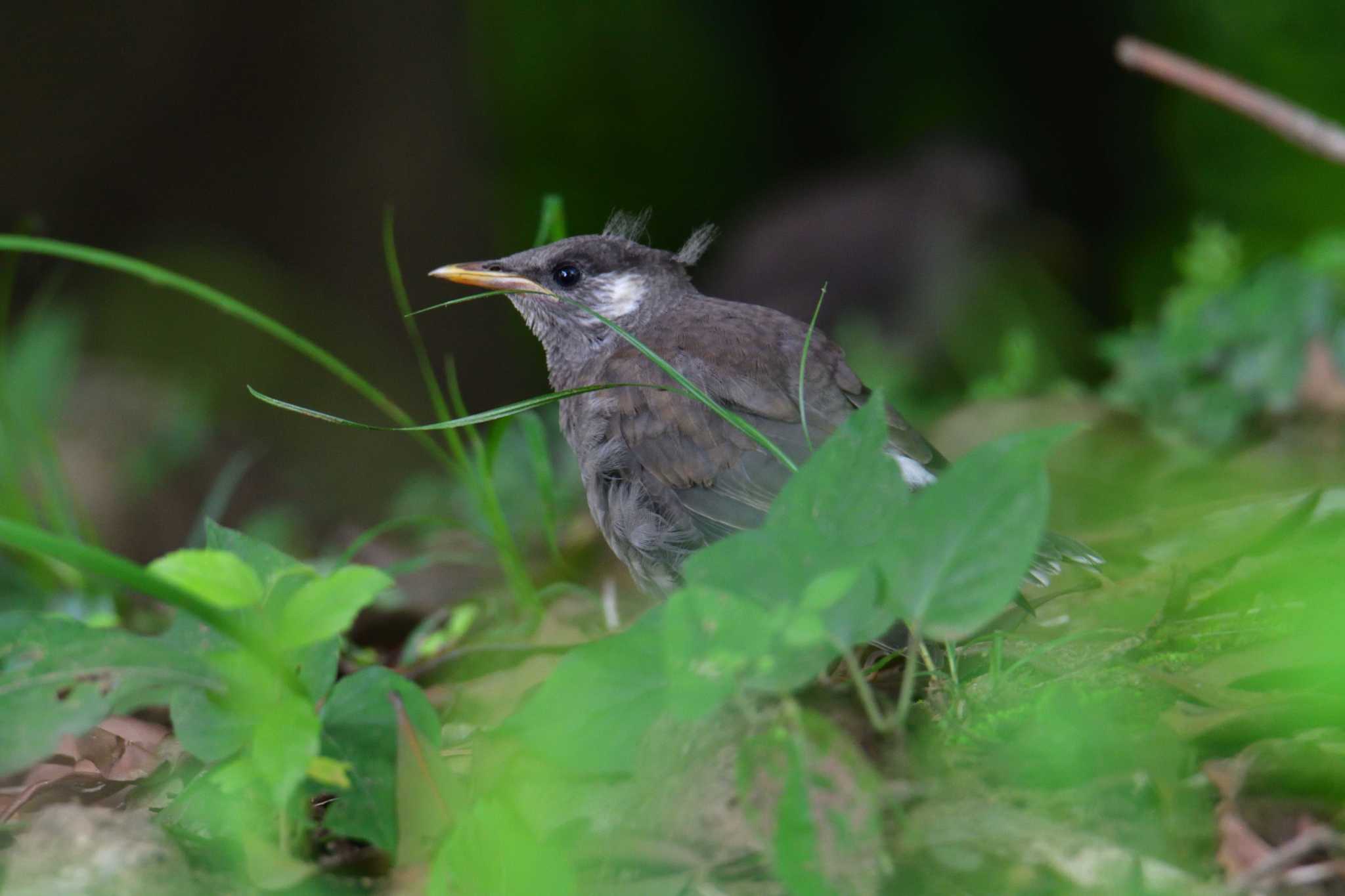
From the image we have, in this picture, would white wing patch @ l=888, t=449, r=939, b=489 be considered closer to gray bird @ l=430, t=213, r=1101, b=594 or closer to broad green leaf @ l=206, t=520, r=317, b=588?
gray bird @ l=430, t=213, r=1101, b=594

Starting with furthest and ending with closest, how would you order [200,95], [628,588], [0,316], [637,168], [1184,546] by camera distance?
1. [637,168]
2. [200,95]
3. [0,316]
4. [628,588]
5. [1184,546]

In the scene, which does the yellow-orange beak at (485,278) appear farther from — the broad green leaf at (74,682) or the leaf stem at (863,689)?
the leaf stem at (863,689)

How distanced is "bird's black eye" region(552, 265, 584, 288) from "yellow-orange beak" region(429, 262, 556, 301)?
80mm

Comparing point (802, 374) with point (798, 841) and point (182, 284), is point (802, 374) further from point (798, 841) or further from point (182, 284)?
point (182, 284)

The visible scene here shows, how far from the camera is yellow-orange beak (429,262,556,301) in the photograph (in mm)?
2797

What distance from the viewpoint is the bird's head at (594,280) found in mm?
2941

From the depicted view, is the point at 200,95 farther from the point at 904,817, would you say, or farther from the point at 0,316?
the point at 904,817

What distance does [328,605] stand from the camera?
4.48ft

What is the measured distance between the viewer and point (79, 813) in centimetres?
140

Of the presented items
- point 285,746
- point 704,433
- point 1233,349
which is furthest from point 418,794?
point 1233,349

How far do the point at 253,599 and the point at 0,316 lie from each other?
232 cm

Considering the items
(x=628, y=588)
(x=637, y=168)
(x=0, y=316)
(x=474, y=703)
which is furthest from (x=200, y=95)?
(x=474, y=703)

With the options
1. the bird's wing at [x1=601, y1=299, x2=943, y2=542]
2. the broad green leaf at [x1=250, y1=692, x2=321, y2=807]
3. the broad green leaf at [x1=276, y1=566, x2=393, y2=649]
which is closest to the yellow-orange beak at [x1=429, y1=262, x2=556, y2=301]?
the bird's wing at [x1=601, y1=299, x2=943, y2=542]

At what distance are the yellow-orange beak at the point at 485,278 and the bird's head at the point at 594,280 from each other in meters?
0.01
